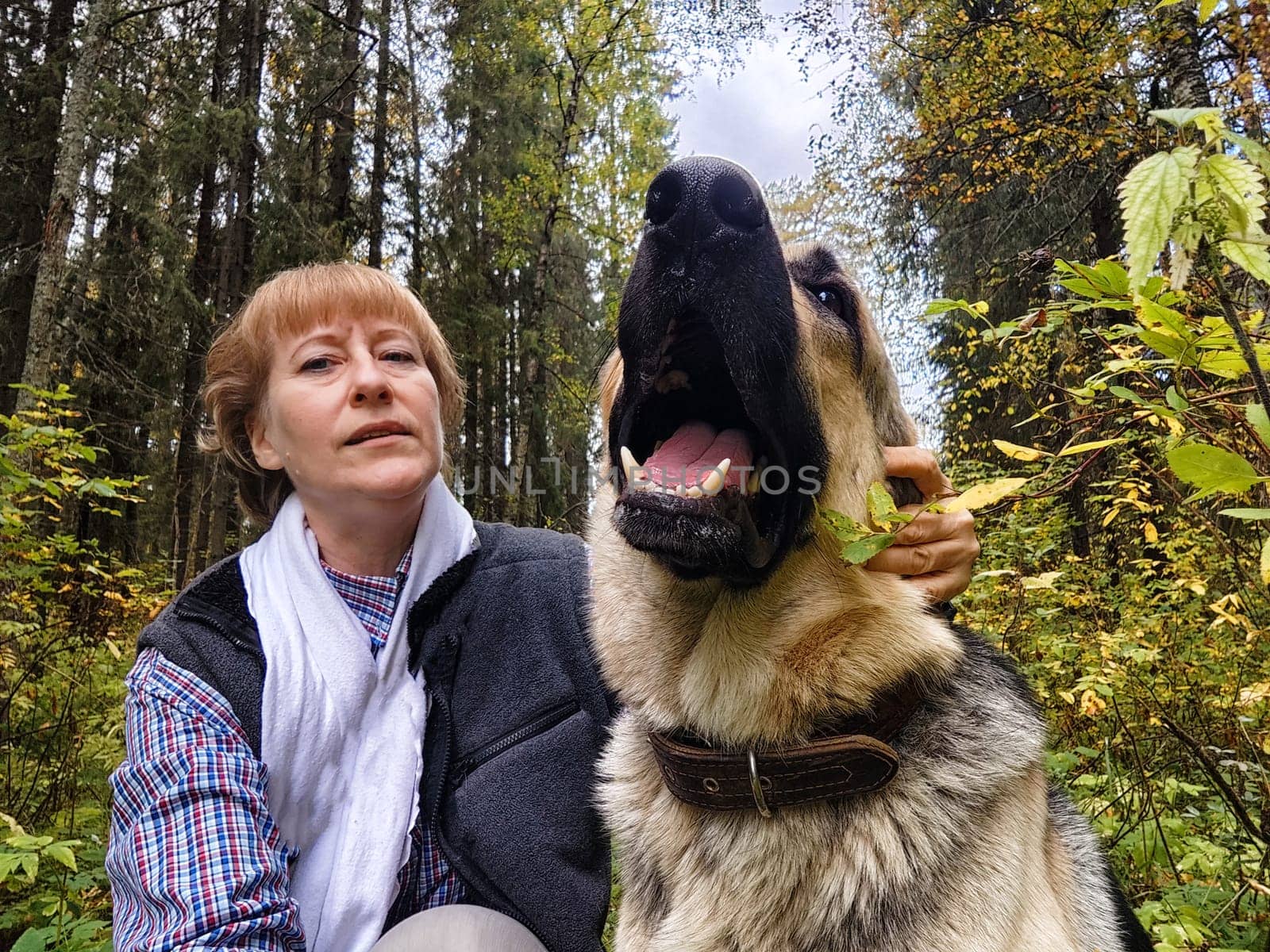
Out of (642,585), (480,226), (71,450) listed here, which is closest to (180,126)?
(480,226)

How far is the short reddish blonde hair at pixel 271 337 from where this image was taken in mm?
2305

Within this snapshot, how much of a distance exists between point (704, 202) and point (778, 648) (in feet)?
3.23

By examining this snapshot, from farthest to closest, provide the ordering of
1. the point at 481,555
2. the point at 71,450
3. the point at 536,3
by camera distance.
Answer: the point at 536,3
the point at 71,450
the point at 481,555

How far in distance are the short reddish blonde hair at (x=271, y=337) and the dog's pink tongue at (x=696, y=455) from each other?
3.54ft

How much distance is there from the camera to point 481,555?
2.46m

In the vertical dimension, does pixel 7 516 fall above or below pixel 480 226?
below

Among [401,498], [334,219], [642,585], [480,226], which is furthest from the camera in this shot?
[480,226]

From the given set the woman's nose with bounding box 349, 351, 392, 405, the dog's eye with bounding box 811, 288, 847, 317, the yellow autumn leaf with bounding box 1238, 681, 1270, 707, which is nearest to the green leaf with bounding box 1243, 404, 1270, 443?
the dog's eye with bounding box 811, 288, 847, 317

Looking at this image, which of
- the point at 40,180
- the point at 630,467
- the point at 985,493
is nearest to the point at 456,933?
the point at 630,467

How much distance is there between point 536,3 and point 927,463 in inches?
470

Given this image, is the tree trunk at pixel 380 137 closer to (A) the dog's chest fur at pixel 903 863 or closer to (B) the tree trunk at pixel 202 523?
(B) the tree trunk at pixel 202 523

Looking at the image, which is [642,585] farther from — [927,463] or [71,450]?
[71,450]

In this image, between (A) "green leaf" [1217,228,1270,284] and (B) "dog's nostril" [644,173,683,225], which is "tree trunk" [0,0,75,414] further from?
(A) "green leaf" [1217,228,1270,284]

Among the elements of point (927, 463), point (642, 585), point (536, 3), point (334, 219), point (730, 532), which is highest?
point (536, 3)
